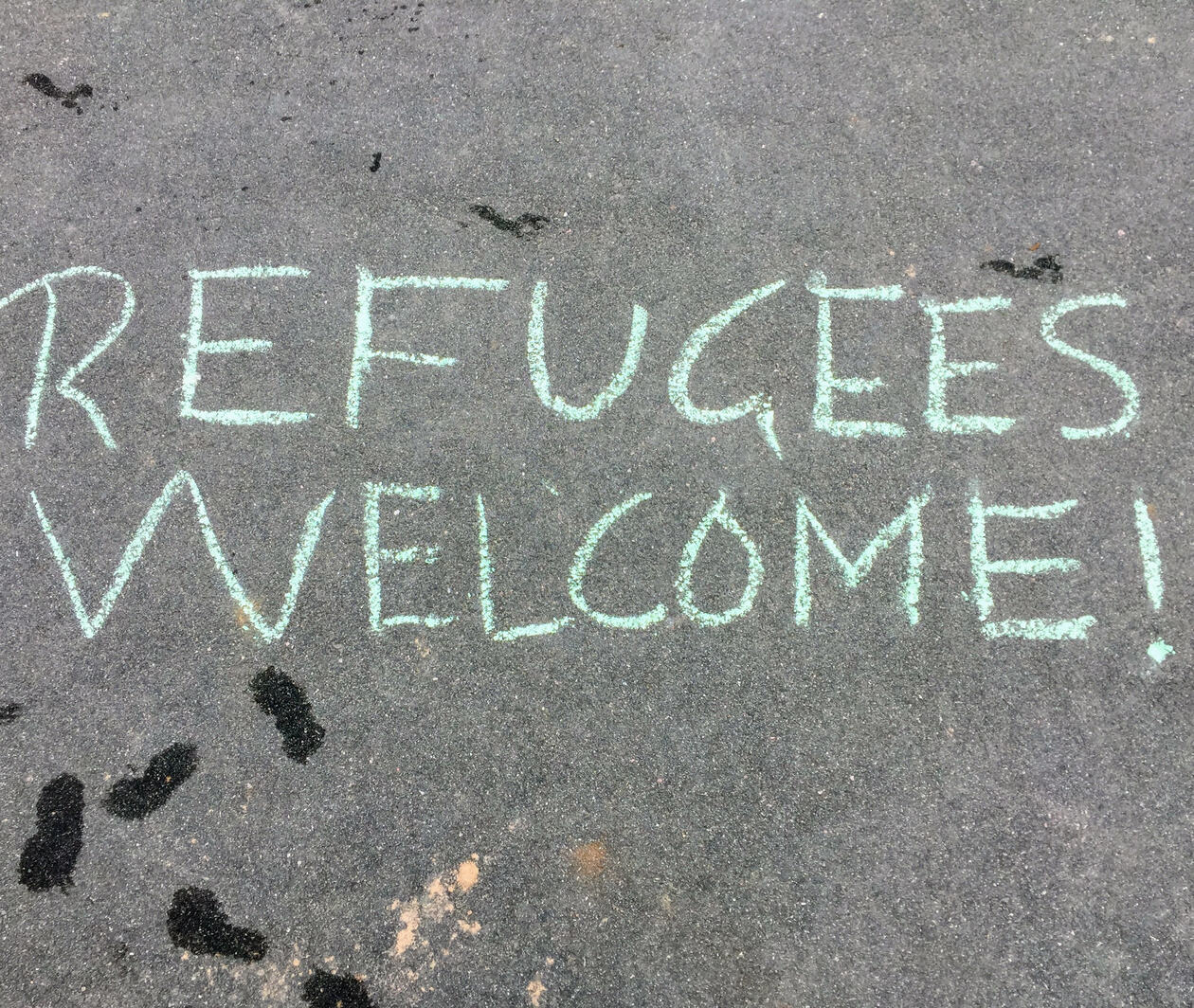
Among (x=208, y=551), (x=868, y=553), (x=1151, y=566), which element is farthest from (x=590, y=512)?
(x=1151, y=566)

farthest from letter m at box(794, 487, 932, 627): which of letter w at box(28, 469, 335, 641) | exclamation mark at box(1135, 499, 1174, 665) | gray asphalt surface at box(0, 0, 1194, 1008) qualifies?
letter w at box(28, 469, 335, 641)

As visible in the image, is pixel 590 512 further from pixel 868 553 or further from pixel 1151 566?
pixel 1151 566

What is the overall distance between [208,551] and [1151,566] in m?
3.35

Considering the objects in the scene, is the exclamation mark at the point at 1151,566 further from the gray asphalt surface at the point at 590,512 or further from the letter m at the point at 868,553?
the letter m at the point at 868,553

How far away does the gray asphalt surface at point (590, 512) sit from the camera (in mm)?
2342

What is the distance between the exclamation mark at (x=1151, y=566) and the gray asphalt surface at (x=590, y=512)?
4 cm

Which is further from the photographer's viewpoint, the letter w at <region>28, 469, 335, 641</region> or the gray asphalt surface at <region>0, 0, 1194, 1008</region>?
the letter w at <region>28, 469, 335, 641</region>

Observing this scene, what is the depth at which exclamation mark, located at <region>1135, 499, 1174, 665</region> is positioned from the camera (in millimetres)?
2422

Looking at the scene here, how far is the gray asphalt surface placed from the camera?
234cm

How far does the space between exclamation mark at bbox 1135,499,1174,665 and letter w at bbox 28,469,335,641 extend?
2.88 metres

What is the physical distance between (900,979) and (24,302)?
404cm

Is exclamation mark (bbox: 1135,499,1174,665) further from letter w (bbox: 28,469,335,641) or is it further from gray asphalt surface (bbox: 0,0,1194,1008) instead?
letter w (bbox: 28,469,335,641)

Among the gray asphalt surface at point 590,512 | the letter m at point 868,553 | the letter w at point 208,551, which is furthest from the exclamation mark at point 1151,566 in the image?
the letter w at point 208,551

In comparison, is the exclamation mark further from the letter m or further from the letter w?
the letter w
